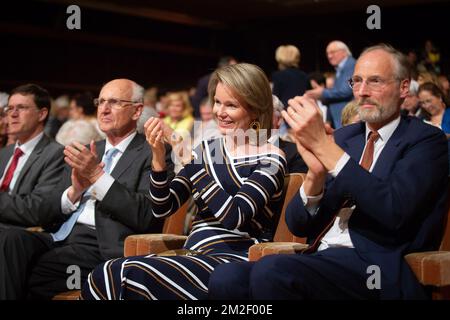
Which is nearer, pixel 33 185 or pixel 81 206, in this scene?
pixel 81 206

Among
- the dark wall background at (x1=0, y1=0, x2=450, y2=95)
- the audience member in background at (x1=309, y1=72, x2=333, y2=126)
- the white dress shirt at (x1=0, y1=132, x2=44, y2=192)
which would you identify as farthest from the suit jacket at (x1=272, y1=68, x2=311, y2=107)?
the dark wall background at (x1=0, y1=0, x2=450, y2=95)

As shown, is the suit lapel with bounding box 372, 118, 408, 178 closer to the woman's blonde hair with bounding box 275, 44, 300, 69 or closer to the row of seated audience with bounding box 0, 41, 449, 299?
the row of seated audience with bounding box 0, 41, 449, 299

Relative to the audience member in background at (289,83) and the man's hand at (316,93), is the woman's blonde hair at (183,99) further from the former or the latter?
the man's hand at (316,93)

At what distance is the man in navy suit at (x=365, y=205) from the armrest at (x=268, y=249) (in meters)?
0.07

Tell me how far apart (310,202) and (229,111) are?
20.2 inches

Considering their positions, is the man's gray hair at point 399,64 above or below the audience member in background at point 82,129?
above

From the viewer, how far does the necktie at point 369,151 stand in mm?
2393

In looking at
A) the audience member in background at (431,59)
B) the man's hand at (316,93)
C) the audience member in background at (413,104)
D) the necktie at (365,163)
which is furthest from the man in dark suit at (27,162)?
the audience member in background at (431,59)

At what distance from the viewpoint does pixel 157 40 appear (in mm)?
11188

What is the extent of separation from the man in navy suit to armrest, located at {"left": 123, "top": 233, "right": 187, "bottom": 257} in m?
0.56

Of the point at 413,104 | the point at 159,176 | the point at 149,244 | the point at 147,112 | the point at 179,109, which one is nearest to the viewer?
the point at 159,176

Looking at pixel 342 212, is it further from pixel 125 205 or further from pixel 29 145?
pixel 29 145

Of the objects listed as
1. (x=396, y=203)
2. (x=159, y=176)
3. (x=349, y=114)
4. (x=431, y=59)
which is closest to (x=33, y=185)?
(x=159, y=176)

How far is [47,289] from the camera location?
3.09m
